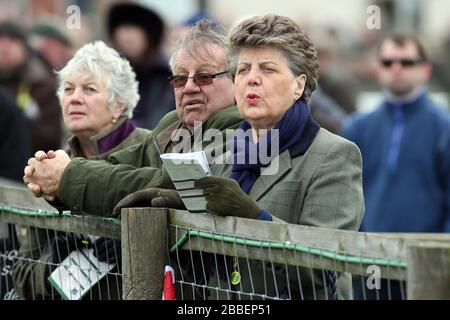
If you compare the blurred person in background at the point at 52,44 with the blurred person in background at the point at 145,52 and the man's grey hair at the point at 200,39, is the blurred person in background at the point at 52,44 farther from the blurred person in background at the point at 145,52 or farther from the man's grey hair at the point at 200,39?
the man's grey hair at the point at 200,39

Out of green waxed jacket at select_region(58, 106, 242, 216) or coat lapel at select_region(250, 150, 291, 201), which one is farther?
green waxed jacket at select_region(58, 106, 242, 216)

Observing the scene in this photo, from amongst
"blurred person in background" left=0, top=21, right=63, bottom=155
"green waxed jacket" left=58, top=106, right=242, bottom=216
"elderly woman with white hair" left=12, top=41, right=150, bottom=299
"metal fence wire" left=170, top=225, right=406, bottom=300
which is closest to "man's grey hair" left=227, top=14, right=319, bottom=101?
"green waxed jacket" left=58, top=106, right=242, bottom=216

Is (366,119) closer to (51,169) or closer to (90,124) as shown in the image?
(90,124)

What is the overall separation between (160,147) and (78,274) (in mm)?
681

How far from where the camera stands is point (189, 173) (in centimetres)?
509

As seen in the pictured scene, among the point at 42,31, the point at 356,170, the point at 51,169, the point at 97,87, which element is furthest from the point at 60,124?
the point at 356,170

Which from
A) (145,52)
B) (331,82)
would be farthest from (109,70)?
(331,82)

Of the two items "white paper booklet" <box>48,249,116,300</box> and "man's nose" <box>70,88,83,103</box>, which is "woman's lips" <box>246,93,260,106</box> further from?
"man's nose" <box>70,88,83,103</box>

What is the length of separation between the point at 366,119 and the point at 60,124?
124 inches

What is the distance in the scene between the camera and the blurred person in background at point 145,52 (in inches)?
427

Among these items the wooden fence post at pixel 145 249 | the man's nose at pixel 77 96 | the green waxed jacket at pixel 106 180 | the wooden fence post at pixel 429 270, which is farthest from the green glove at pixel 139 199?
the wooden fence post at pixel 429 270

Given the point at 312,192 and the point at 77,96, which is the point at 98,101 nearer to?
the point at 77,96

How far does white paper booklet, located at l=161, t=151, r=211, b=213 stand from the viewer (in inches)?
199

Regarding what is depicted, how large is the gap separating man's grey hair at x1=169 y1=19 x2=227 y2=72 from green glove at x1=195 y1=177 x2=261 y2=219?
3.89 ft
